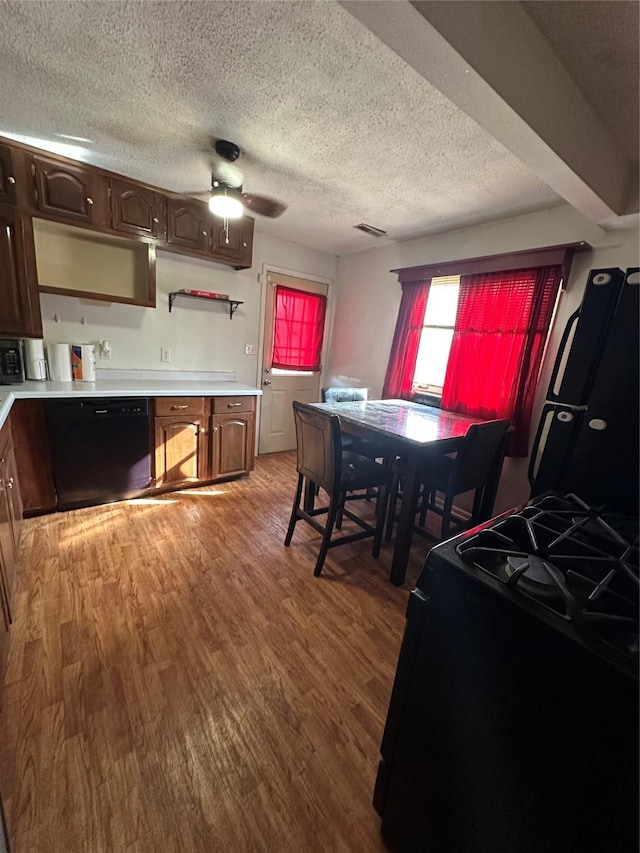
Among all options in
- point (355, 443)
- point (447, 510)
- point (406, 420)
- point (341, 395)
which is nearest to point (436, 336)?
point (341, 395)

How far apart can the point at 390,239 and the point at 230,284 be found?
1.69 m

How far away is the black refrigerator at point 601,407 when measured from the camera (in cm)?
111

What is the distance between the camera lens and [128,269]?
2.93m

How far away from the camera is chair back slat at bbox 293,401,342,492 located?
A: 6.40 ft

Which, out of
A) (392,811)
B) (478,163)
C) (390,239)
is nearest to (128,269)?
(390,239)

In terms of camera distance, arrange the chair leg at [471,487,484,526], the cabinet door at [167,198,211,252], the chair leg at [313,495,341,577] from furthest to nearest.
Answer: the cabinet door at [167,198,211,252] < the chair leg at [471,487,484,526] < the chair leg at [313,495,341,577]

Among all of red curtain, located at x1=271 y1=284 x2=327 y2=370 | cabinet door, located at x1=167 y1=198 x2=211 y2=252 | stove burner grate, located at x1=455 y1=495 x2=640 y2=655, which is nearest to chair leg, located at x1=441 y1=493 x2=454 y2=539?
stove burner grate, located at x1=455 y1=495 x2=640 y2=655

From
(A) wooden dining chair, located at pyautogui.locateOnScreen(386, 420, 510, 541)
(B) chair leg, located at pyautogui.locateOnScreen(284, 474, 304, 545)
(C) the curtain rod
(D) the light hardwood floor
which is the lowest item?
(D) the light hardwood floor

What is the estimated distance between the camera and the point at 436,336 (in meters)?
3.25

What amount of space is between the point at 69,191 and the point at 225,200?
3.85 ft

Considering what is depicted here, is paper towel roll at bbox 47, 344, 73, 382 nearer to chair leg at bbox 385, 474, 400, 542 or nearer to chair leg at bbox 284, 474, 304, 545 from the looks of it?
chair leg at bbox 284, 474, 304, 545

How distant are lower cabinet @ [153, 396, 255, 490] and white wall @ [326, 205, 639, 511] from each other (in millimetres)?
1493

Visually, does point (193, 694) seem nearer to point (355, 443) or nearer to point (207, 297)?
point (355, 443)

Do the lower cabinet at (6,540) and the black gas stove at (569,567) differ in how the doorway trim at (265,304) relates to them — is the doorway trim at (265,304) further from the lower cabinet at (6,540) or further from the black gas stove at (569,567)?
the black gas stove at (569,567)
